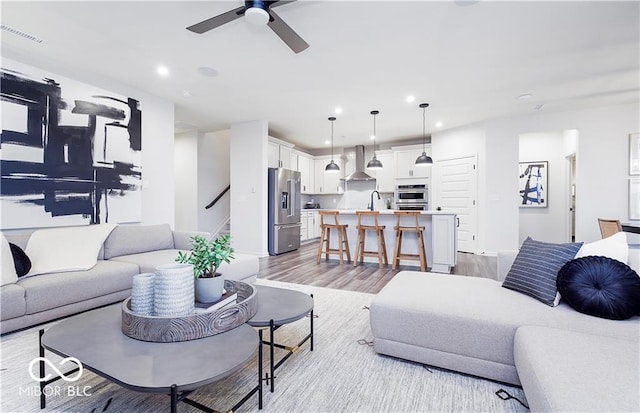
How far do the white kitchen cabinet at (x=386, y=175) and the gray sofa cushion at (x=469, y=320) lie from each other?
5.61 m

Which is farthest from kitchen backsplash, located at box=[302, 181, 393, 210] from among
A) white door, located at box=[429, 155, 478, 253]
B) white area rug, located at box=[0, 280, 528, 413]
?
white area rug, located at box=[0, 280, 528, 413]

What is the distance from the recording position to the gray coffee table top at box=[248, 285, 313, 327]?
1676 millimetres

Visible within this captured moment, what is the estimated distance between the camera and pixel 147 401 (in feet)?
4.96

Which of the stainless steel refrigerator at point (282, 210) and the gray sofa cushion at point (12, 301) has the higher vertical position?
the stainless steel refrigerator at point (282, 210)

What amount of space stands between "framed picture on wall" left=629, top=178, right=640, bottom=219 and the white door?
226 cm

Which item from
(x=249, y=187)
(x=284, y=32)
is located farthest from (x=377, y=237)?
(x=284, y=32)

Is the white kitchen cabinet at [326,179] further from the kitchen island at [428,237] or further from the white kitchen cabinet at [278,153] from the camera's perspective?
the kitchen island at [428,237]

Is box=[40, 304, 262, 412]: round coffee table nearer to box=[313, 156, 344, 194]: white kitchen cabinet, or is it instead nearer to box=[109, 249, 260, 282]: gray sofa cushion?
box=[109, 249, 260, 282]: gray sofa cushion

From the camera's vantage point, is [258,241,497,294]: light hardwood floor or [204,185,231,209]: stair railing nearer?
[258,241,497,294]: light hardwood floor

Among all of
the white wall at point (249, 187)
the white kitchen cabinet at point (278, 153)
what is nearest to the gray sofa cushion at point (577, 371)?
the white wall at point (249, 187)

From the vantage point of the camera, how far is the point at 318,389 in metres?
1.61

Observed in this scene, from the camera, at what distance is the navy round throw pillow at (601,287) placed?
1.53 metres

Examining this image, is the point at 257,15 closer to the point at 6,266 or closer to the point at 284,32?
the point at 284,32

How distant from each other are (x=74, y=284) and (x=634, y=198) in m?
7.72
